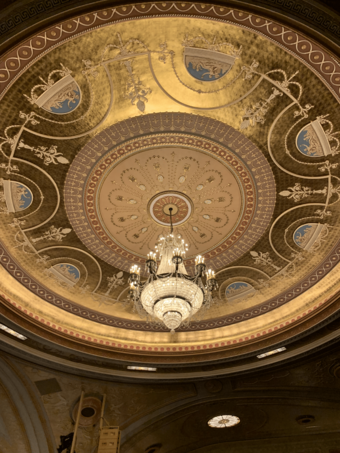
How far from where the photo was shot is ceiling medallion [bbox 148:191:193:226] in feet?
24.6

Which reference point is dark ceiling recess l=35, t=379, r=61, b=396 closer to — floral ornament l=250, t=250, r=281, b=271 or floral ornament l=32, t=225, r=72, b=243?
floral ornament l=32, t=225, r=72, b=243

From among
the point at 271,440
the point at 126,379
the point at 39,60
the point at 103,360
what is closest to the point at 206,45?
the point at 39,60

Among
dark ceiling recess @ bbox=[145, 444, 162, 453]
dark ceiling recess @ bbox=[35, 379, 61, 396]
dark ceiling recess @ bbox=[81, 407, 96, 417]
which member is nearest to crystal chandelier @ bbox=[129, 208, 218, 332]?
dark ceiling recess @ bbox=[35, 379, 61, 396]

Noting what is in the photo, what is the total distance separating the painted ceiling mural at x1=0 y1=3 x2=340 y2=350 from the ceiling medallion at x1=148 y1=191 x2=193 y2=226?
0.03 metres

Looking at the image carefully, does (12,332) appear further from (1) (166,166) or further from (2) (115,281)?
(1) (166,166)

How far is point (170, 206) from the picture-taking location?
7.64 m

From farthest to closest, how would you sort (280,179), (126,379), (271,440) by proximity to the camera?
(271,440) < (126,379) < (280,179)

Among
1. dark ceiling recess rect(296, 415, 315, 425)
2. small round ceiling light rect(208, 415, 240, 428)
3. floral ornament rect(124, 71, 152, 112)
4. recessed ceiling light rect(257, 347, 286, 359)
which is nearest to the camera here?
floral ornament rect(124, 71, 152, 112)

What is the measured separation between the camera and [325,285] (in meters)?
8.15

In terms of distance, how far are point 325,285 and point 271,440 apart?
252 inches

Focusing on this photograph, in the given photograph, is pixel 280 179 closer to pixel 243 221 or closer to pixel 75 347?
pixel 243 221

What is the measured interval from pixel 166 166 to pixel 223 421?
26.2 feet

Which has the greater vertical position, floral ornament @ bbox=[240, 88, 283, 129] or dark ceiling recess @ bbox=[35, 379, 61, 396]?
floral ornament @ bbox=[240, 88, 283, 129]

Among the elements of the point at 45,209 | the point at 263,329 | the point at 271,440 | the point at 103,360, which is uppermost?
the point at 45,209
